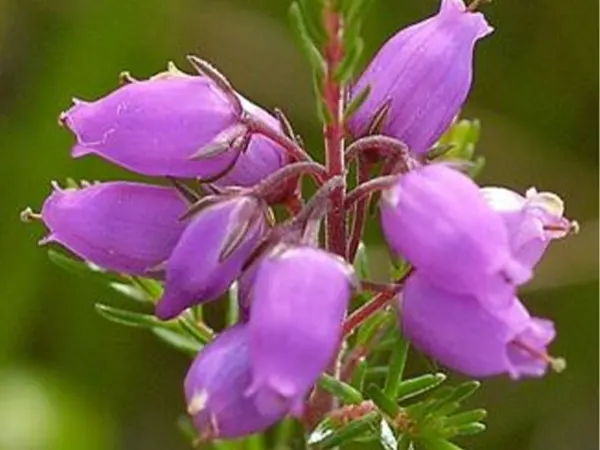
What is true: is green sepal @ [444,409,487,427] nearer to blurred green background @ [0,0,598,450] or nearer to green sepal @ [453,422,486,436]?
green sepal @ [453,422,486,436]

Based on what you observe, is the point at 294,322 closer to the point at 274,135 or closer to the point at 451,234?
the point at 451,234

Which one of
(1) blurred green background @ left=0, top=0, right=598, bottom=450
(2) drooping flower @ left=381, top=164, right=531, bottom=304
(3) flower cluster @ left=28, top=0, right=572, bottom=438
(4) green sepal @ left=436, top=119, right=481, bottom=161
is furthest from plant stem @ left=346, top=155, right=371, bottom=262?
(1) blurred green background @ left=0, top=0, right=598, bottom=450

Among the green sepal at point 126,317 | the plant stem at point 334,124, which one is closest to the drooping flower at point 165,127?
the plant stem at point 334,124

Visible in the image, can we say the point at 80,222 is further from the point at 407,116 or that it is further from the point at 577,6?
the point at 577,6

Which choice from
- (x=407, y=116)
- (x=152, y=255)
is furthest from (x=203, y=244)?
(x=407, y=116)

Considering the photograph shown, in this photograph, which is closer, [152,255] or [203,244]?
[203,244]
